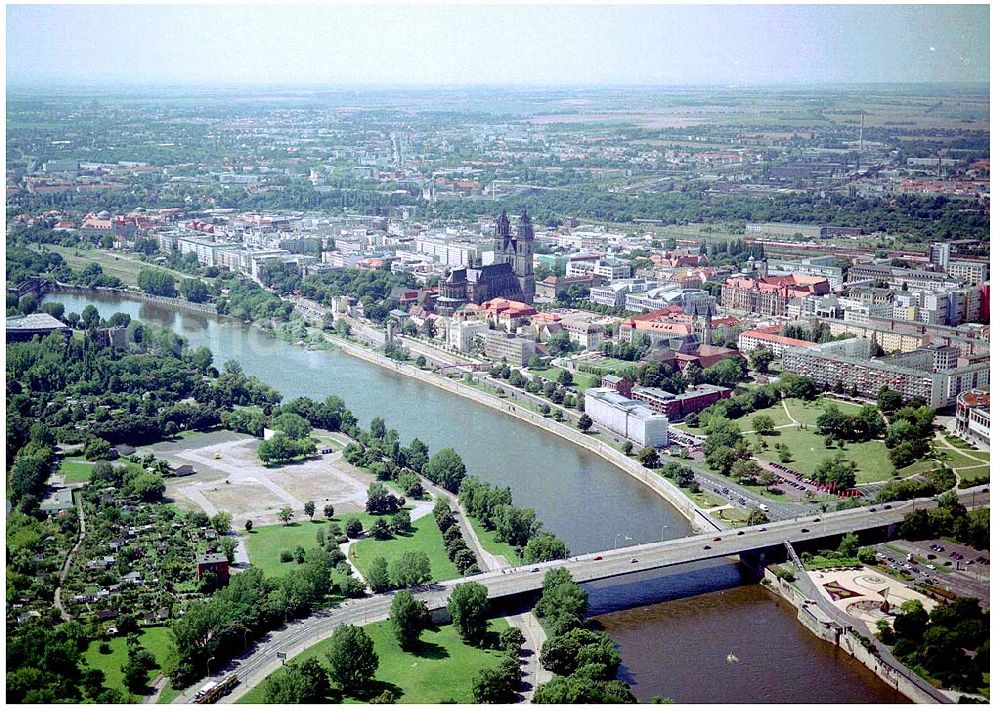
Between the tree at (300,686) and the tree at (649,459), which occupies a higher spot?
the tree at (649,459)

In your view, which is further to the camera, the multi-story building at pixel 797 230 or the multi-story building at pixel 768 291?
the multi-story building at pixel 797 230

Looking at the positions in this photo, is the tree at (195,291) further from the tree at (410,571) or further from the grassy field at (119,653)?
the grassy field at (119,653)

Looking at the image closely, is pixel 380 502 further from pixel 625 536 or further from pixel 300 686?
pixel 300 686

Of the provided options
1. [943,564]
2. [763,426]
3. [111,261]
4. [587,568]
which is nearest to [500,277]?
[111,261]

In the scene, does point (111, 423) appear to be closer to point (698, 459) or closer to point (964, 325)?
point (698, 459)

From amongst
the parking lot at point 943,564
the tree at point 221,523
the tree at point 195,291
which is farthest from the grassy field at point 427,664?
the tree at point 195,291
